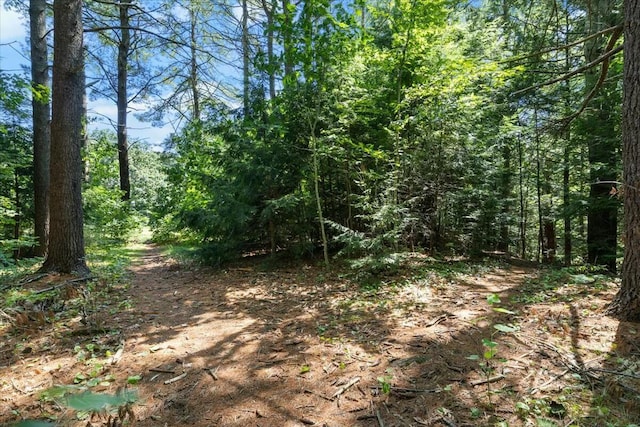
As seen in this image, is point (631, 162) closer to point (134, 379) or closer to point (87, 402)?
point (87, 402)

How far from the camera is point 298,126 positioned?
663 cm

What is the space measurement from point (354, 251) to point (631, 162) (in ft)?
12.5

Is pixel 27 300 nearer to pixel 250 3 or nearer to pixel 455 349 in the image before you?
pixel 455 349

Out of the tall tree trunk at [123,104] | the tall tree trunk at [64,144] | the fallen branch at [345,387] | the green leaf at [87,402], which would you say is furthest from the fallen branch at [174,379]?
the tall tree trunk at [123,104]

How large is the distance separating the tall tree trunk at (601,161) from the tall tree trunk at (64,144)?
319 inches

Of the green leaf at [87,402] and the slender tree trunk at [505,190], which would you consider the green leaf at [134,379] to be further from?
the slender tree trunk at [505,190]

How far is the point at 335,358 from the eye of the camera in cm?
288

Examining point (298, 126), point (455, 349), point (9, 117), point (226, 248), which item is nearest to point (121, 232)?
point (9, 117)

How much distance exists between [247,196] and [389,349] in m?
4.46

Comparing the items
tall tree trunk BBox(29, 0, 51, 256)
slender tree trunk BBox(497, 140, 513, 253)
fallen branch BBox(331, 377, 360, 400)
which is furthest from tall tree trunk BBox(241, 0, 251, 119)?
slender tree trunk BBox(497, 140, 513, 253)

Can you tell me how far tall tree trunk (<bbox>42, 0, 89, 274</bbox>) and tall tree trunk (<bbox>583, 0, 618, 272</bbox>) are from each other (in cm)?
809

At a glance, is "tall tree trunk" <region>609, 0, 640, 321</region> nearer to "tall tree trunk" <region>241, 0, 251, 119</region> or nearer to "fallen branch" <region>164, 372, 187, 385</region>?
"fallen branch" <region>164, 372, 187, 385</region>

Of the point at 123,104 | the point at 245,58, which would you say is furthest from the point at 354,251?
the point at 123,104

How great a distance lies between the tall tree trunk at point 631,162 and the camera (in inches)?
113
